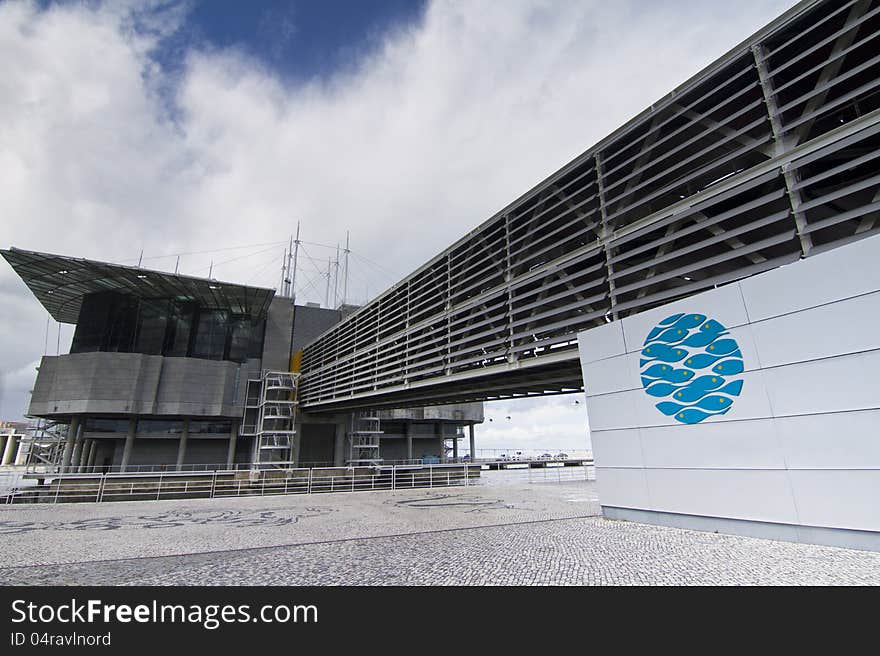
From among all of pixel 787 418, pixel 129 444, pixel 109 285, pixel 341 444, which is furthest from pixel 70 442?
pixel 787 418

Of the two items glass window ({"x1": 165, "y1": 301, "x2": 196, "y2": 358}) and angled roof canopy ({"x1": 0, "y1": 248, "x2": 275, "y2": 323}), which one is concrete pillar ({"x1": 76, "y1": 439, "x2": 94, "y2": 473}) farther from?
angled roof canopy ({"x1": 0, "y1": 248, "x2": 275, "y2": 323})

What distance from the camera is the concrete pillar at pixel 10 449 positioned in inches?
3597

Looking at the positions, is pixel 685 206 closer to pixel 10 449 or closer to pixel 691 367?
pixel 691 367

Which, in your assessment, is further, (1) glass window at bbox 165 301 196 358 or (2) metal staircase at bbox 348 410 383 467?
(1) glass window at bbox 165 301 196 358

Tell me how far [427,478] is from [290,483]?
740 centimetres

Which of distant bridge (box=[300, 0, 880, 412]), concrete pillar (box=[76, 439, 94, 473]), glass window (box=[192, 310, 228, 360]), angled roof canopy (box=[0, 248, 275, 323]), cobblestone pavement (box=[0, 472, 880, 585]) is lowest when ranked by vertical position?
cobblestone pavement (box=[0, 472, 880, 585])

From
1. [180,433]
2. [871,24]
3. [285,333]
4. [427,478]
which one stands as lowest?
[427,478]

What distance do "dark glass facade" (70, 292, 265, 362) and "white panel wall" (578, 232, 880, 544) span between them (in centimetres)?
4299

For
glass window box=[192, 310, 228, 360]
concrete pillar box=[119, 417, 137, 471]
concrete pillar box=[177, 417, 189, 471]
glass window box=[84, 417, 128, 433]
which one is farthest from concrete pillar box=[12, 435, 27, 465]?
glass window box=[192, 310, 228, 360]

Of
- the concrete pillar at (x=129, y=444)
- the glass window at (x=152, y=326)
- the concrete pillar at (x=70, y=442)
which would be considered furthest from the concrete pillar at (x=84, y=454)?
the glass window at (x=152, y=326)

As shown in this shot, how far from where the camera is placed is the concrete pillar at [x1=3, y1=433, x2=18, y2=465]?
91375 mm

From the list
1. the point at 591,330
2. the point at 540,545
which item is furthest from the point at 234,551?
the point at 591,330
